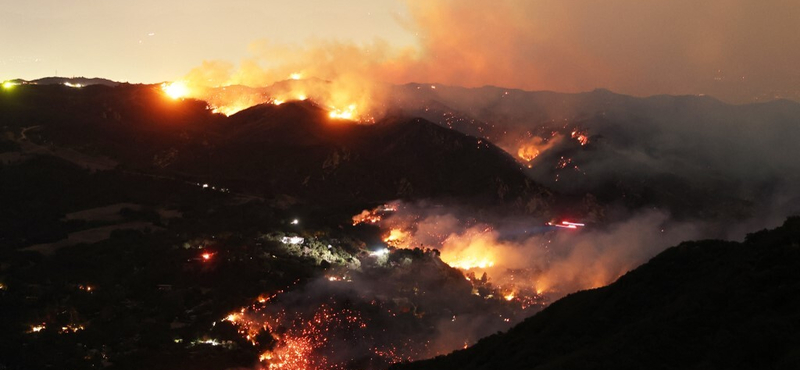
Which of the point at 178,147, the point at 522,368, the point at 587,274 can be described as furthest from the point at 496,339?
the point at 178,147

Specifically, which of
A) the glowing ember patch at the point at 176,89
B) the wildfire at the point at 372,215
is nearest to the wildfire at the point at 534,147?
the wildfire at the point at 372,215

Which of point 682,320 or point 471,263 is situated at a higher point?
point 471,263

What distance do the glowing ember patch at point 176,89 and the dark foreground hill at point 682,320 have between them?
79154 mm

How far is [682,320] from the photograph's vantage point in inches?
673

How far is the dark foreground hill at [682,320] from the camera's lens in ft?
50.2

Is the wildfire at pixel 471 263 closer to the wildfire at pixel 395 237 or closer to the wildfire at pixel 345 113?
the wildfire at pixel 395 237

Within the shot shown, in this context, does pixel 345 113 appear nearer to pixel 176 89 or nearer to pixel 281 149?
pixel 281 149

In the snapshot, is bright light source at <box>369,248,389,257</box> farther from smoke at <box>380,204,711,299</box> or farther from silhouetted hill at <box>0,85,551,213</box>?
silhouetted hill at <box>0,85,551,213</box>

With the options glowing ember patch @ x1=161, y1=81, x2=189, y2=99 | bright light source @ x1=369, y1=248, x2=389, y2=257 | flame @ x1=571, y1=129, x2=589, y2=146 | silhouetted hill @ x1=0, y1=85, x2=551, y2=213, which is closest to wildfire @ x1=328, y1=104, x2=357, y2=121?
silhouetted hill @ x1=0, y1=85, x2=551, y2=213

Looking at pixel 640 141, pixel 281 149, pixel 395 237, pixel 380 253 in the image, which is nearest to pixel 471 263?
pixel 395 237

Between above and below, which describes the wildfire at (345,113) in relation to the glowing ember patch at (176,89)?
below

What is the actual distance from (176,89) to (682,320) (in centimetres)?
8944

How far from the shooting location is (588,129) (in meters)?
91.3

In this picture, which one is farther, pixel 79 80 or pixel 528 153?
pixel 79 80
